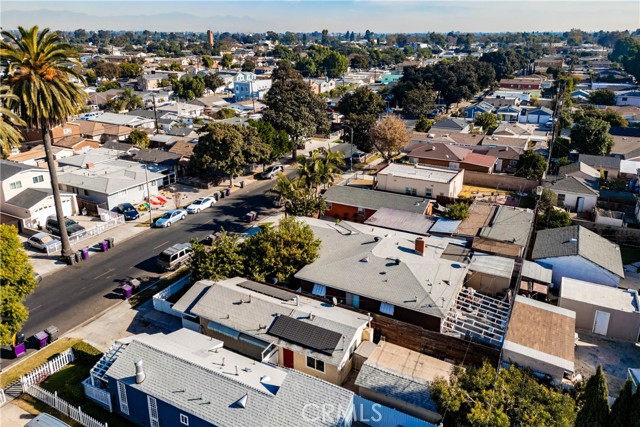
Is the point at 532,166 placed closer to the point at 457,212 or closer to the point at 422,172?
the point at 422,172

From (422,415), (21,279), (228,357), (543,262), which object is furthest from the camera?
(543,262)

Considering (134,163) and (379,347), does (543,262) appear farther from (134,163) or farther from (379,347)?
(134,163)

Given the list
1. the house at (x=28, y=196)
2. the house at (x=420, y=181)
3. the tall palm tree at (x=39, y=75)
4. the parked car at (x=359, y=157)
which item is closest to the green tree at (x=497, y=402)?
the house at (x=420, y=181)

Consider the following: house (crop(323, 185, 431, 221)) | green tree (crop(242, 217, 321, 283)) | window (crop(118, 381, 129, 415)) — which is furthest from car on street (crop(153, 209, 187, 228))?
window (crop(118, 381, 129, 415))

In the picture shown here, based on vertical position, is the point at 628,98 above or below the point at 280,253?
above

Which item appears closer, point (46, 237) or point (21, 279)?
point (21, 279)

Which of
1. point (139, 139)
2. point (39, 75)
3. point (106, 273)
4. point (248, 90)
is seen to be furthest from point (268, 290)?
point (248, 90)

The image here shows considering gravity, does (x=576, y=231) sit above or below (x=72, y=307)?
above

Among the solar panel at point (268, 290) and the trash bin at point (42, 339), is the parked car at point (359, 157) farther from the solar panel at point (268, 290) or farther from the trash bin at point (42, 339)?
the trash bin at point (42, 339)

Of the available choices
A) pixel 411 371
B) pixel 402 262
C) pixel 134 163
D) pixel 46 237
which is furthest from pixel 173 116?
pixel 411 371
